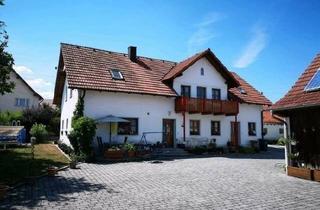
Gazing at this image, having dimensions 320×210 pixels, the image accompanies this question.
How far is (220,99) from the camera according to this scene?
92.3 ft

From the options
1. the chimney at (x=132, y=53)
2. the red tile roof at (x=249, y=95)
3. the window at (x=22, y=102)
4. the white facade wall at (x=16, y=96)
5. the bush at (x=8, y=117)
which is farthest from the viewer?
the window at (x=22, y=102)

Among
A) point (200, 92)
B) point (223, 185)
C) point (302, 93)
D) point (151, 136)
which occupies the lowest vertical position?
point (223, 185)

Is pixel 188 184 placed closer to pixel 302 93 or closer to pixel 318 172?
pixel 318 172

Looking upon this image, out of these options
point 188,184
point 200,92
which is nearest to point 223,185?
point 188,184

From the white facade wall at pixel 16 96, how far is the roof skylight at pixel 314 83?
3441cm

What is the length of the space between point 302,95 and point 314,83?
0.69 meters

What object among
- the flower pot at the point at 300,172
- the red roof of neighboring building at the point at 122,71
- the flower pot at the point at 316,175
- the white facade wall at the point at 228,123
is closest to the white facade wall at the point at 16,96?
the red roof of neighboring building at the point at 122,71

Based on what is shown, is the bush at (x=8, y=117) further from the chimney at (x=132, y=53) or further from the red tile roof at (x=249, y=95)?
the red tile roof at (x=249, y=95)

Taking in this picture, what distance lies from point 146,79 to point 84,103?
5.87 meters

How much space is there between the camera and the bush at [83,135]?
60.4 feet

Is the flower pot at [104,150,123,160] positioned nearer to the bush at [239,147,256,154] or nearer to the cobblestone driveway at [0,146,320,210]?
the cobblestone driveway at [0,146,320,210]

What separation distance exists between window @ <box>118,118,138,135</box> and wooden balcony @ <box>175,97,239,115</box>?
3800 mm

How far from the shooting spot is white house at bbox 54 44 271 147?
22.3 metres

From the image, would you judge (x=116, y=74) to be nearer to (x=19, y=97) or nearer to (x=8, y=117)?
(x=8, y=117)
